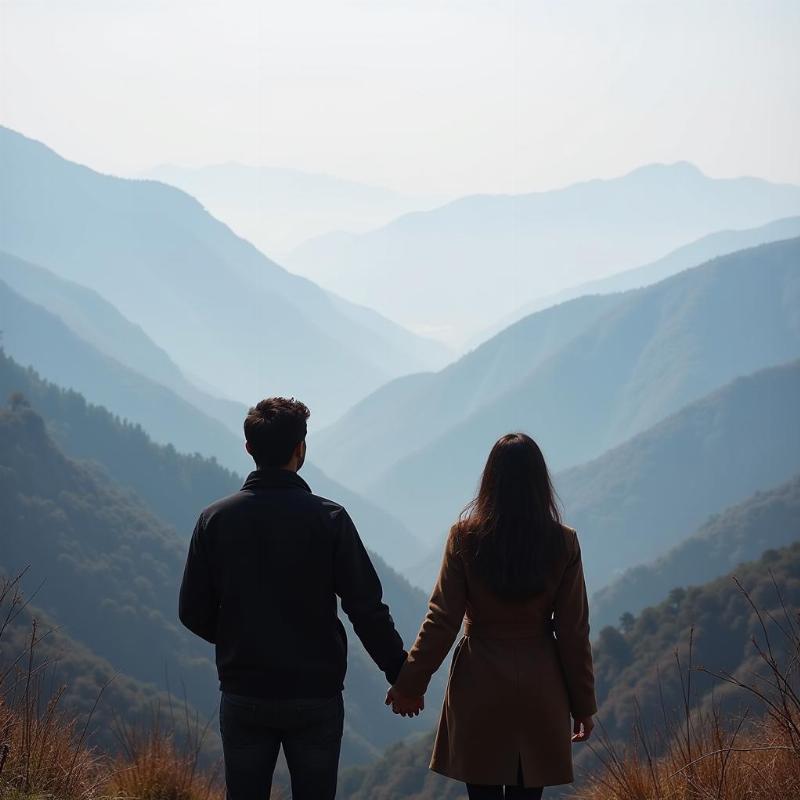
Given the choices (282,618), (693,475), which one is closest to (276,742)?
(282,618)

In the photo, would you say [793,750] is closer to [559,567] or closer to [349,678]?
[559,567]

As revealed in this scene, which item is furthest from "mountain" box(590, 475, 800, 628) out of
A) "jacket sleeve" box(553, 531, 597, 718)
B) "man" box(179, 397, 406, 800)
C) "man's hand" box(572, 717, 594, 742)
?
"man" box(179, 397, 406, 800)

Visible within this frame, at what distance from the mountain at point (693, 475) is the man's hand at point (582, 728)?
571ft

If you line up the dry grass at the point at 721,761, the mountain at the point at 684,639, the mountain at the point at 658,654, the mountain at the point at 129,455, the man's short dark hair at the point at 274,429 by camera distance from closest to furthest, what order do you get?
the man's short dark hair at the point at 274,429 → the dry grass at the point at 721,761 → the mountain at the point at 684,639 → the mountain at the point at 658,654 → the mountain at the point at 129,455

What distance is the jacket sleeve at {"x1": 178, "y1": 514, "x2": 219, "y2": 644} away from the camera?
3.70 meters

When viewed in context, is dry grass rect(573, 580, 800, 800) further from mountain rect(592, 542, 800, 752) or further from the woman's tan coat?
mountain rect(592, 542, 800, 752)

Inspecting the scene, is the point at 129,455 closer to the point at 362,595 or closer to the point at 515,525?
the point at 362,595

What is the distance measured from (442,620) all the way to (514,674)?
1.02 feet

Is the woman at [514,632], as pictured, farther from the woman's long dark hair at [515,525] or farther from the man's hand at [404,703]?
the man's hand at [404,703]

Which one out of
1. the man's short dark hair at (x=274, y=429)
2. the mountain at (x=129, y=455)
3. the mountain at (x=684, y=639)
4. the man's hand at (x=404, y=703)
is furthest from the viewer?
the mountain at (x=129, y=455)

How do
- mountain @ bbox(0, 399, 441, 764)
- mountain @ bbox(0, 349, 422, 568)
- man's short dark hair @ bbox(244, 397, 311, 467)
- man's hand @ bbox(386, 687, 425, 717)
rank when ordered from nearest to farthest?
man's short dark hair @ bbox(244, 397, 311, 467)
man's hand @ bbox(386, 687, 425, 717)
mountain @ bbox(0, 399, 441, 764)
mountain @ bbox(0, 349, 422, 568)

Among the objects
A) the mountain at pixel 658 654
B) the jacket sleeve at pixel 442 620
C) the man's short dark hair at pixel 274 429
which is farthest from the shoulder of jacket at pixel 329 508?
the mountain at pixel 658 654

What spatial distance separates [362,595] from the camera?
3613mm

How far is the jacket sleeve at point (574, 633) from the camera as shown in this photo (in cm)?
362
